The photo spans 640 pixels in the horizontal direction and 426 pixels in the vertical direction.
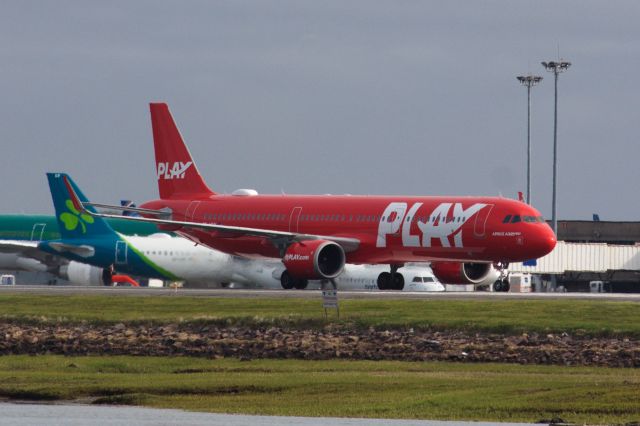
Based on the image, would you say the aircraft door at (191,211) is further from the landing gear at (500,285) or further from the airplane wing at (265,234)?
the landing gear at (500,285)

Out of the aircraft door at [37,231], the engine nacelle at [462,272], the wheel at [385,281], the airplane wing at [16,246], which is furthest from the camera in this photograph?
the aircraft door at [37,231]

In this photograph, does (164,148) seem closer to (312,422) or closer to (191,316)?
(191,316)

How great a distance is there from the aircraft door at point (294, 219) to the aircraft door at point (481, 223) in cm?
965

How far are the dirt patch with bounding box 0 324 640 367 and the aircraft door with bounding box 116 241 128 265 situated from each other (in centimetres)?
4196

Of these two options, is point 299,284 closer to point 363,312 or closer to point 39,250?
point 363,312

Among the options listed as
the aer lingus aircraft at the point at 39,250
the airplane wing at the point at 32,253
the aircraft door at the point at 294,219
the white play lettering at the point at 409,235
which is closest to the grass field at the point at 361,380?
the white play lettering at the point at 409,235

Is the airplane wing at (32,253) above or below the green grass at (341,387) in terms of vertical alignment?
above

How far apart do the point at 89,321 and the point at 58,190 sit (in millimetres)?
41700

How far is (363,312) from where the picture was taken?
154 feet

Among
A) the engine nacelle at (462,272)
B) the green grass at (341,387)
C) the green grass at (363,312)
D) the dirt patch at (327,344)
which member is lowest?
the green grass at (341,387)

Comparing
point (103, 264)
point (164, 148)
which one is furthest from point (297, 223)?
point (103, 264)

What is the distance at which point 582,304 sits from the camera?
51.3 meters

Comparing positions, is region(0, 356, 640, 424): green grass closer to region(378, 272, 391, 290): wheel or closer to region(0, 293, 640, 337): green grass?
region(0, 293, 640, 337): green grass

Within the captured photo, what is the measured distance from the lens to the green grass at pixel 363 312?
140 feet
